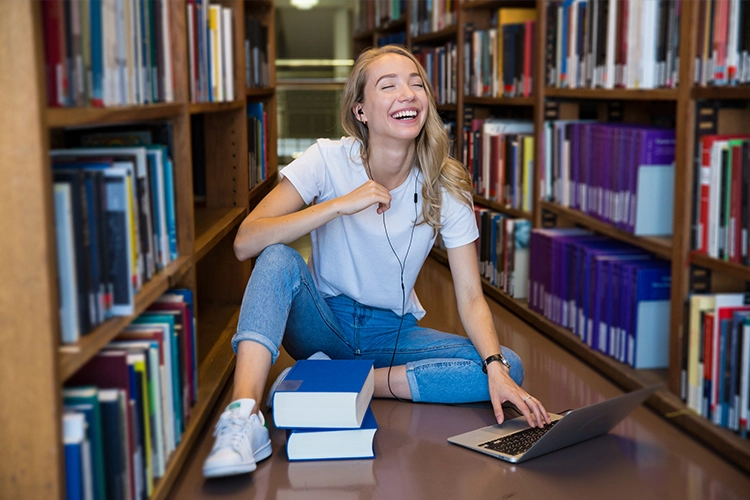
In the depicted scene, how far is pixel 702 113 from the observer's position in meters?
1.92

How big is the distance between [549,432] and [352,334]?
2.03ft

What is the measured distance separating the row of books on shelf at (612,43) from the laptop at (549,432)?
2.78 feet

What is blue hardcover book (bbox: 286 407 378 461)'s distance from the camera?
1693 millimetres

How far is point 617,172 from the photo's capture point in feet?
7.61

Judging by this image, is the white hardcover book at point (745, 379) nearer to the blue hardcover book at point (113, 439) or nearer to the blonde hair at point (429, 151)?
the blonde hair at point (429, 151)

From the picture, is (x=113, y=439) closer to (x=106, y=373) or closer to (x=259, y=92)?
(x=106, y=373)

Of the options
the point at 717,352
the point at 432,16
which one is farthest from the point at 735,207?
the point at 432,16

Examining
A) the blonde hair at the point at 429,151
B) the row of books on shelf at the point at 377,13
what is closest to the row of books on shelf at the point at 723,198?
the blonde hair at the point at 429,151

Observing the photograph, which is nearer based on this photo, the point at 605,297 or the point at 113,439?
the point at 113,439

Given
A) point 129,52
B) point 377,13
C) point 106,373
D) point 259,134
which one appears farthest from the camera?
point 377,13

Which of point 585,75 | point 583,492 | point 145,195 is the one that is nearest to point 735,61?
point 585,75

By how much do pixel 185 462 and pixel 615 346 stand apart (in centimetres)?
124

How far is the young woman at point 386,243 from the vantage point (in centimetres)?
194

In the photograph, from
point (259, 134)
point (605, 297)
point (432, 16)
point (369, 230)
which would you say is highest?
point (432, 16)
